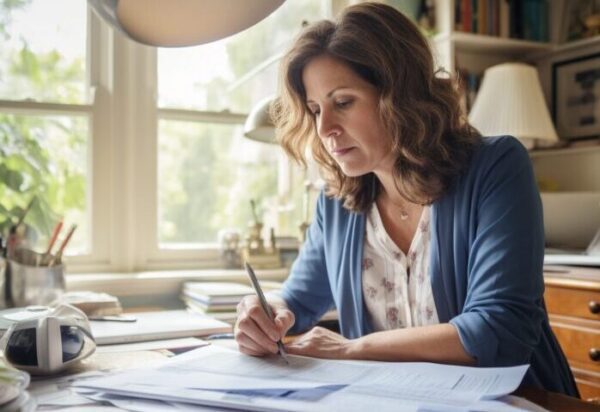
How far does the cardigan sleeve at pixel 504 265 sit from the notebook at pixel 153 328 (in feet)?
1.67

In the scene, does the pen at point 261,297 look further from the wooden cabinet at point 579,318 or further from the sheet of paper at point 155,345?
the wooden cabinet at point 579,318

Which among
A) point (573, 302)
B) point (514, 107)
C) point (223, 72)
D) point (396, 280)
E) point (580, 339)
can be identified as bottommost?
point (580, 339)

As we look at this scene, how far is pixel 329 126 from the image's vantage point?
128 centimetres

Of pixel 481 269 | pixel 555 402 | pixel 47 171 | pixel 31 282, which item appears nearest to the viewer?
pixel 555 402

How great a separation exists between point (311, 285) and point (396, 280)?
22cm

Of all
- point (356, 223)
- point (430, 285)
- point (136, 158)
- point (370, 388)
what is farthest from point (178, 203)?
point (370, 388)

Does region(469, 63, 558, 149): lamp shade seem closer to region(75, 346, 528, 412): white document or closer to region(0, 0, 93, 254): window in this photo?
region(0, 0, 93, 254): window

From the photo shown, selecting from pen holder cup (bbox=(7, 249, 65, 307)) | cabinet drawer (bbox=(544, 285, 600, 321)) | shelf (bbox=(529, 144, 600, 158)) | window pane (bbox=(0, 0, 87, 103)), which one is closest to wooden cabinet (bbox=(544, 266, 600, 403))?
cabinet drawer (bbox=(544, 285, 600, 321))

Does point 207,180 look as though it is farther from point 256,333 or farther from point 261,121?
point 256,333

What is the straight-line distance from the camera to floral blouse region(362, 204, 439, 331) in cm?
125

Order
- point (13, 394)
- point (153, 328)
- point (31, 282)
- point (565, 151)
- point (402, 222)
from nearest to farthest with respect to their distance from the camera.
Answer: point (13, 394)
point (153, 328)
point (402, 222)
point (31, 282)
point (565, 151)

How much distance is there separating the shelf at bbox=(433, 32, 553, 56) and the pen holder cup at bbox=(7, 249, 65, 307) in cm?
173

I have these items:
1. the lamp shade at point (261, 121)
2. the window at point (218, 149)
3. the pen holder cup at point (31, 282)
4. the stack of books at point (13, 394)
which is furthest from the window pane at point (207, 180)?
the stack of books at point (13, 394)

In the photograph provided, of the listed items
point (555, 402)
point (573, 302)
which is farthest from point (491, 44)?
point (555, 402)
